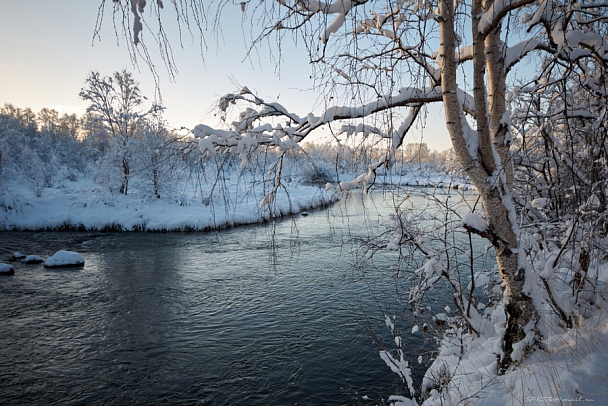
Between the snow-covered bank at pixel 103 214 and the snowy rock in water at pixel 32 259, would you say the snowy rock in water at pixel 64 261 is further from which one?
the snow-covered bank at pixel 103 214

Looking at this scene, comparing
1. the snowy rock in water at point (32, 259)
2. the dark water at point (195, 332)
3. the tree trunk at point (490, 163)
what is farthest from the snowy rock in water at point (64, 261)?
the tree trunk at point (490, 163)

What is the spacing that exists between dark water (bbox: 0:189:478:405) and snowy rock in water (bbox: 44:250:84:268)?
0.35 m

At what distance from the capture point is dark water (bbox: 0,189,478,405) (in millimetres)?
5637

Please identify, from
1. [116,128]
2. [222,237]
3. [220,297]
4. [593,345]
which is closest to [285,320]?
[220,297]

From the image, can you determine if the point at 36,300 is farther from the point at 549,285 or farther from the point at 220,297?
the point at 549,285

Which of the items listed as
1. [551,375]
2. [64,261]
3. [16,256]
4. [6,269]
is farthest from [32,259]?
[551,375]

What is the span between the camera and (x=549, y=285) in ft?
9.56

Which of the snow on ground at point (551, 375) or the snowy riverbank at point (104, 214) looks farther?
the snowy riverbank at point (104, 214)

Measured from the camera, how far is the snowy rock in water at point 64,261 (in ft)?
38.1

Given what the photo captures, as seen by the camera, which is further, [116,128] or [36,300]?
[116,128]

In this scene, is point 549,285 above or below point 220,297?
above

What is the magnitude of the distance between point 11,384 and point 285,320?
513cm

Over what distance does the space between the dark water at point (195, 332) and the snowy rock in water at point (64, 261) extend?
349 millimetres

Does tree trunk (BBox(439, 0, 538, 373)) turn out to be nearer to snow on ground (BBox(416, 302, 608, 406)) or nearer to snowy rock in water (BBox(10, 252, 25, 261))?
snow on ground (BBox(416, 302, 608, 406))
